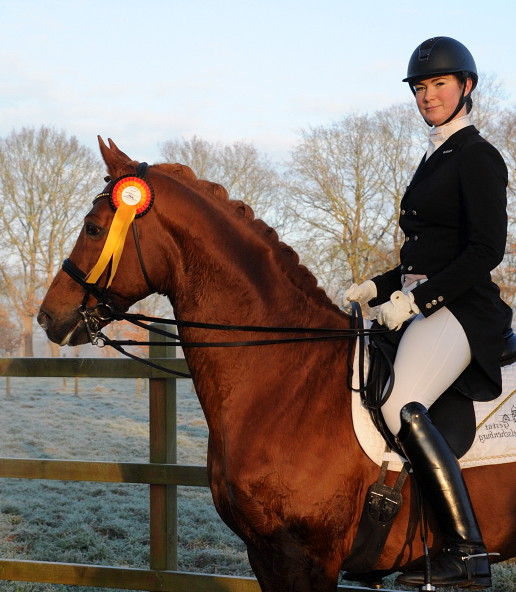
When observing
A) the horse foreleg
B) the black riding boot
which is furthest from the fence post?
the black riding boot

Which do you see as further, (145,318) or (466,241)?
(145,318)

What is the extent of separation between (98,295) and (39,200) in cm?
2882

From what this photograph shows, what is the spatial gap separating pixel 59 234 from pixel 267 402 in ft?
93.8

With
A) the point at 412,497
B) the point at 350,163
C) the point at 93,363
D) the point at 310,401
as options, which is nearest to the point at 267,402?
the point at 310,401

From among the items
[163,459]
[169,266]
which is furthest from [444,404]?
[163,459]

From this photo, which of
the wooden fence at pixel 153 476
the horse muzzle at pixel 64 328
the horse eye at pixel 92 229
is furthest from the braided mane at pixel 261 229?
the wooden fence at pixel 153 476

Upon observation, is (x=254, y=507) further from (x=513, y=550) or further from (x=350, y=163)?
(x=350, y=163)

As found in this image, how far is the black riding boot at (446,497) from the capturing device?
8.03 ft

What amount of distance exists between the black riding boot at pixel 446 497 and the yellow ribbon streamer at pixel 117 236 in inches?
57.8

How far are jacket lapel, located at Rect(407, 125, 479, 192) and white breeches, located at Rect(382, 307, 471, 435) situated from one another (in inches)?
28.2

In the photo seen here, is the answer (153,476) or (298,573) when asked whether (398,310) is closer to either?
(298,573)

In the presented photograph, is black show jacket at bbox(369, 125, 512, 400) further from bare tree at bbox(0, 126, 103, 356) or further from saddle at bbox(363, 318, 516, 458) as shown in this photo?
bare tree at bbox(0, 126, 103, 356)

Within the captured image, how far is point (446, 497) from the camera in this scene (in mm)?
2453

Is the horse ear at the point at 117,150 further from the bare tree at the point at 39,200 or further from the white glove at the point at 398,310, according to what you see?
the bare tree at the point at 39,200
